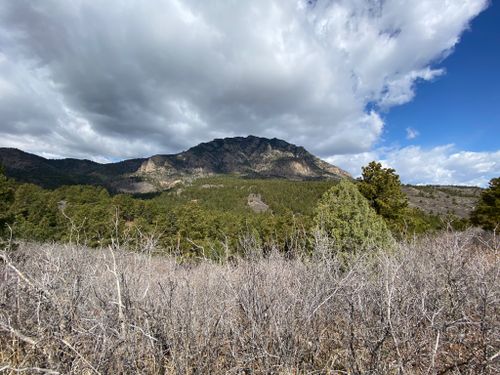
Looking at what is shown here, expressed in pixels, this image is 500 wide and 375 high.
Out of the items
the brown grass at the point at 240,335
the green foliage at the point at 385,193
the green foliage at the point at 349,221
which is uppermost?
the green foliage at the point at 385,193

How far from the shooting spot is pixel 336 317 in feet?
14.2

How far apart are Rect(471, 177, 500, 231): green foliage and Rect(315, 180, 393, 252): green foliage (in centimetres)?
2386

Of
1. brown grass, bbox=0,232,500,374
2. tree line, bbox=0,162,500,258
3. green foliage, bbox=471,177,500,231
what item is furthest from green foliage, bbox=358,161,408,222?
brown grass, bbox=0,232,500,374

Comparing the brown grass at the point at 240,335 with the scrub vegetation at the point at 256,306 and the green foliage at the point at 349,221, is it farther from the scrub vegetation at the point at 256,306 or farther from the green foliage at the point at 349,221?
the green foliage at the point at 349,221

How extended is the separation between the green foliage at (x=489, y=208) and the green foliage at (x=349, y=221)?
78.3 feet

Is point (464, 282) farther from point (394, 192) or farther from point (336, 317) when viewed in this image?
point (394, 192)

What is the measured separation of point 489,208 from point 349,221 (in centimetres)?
2732

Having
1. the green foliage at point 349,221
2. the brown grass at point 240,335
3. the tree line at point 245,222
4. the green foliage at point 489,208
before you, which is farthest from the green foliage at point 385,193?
the brown grass at point 240,335

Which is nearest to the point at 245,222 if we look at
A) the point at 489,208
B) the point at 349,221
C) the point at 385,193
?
the point at 385,193

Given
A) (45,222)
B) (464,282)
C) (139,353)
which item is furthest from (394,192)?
(45,222)

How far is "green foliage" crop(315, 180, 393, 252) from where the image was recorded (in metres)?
10.8

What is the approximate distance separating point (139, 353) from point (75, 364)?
0.60 m

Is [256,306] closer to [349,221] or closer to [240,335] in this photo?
[240,335]

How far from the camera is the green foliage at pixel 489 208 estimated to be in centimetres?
2838
